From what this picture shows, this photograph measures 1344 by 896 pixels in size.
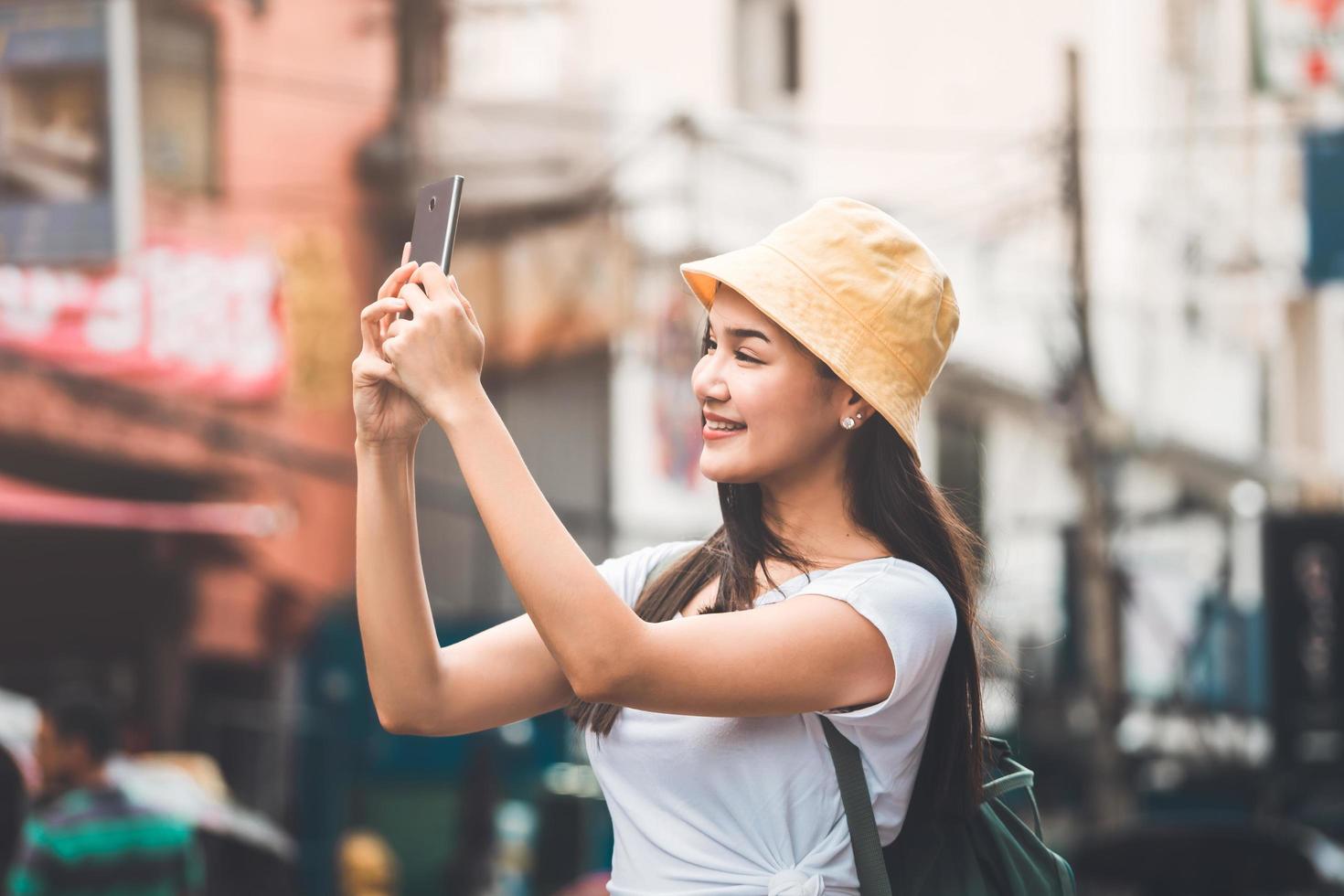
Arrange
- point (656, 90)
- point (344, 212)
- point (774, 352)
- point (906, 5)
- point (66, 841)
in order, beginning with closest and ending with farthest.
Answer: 1. point (774, 352)
2. point (66, 841)
3. point (344, 212)
4. point (656, 90)
5. point (906, 5)

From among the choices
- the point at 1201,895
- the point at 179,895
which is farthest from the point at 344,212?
the point at 1201,895

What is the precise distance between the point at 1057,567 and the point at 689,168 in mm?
5966

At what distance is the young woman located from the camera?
1.57 metres

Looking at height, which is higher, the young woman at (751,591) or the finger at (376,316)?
the finger at (376,316)

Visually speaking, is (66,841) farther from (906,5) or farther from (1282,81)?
(906,5)

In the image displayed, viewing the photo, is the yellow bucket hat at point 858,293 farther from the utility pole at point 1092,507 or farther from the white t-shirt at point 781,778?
the utility pole at point 1092,507

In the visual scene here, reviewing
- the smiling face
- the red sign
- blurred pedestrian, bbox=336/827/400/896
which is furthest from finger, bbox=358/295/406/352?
blurred pedestrian, bbox=336/827/400/896

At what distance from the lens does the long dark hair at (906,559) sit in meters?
1.78

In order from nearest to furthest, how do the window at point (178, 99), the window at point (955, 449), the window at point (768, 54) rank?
1. the window at point (178, 99)
2. the window at point (768, 54)
3. the window at point (955, 449)

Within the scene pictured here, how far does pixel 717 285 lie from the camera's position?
180 centimetres

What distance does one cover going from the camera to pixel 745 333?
1.75m

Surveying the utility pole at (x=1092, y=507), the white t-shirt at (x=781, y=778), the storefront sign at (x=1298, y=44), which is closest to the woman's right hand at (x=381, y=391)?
the white t-shirt at (x=781, y=778)

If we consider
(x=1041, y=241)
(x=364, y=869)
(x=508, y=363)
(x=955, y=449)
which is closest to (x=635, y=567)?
(x=364, y=869)

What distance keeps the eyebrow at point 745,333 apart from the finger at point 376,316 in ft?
1.16
